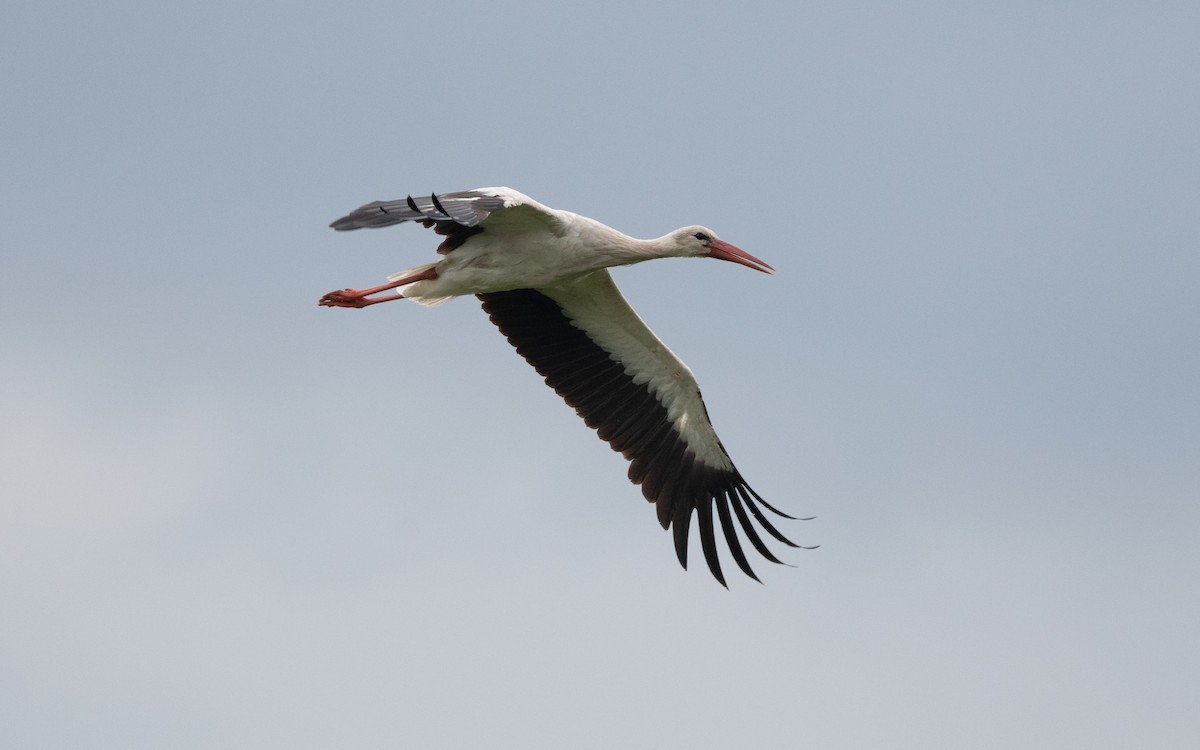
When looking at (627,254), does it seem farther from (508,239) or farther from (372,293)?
(372,293)

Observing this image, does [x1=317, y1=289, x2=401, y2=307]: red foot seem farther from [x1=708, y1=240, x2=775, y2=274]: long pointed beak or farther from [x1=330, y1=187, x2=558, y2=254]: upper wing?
Result: [x1=708, y1=240, x2=775, y2=274]: long pointed beak

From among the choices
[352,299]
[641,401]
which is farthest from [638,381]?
[352,299]

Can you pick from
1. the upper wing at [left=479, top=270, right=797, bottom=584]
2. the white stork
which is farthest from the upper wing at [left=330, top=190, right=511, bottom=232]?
the upper wing at [left=479, top=270, right=797, bottom=584]

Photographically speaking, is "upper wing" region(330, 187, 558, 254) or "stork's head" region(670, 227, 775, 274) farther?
"stork's head" region(670, 227, 775, 274)

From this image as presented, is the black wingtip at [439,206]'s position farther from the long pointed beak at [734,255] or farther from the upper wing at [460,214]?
the long pointed beak at [734,255]

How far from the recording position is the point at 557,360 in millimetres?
15609

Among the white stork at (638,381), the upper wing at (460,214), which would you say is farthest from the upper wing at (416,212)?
the white stork at (638,381)

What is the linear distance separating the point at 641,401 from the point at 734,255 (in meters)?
1.91

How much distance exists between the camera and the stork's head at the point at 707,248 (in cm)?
1455

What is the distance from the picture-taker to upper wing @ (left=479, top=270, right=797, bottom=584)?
50.7 ft

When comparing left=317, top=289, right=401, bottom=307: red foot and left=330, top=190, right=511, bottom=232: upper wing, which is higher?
left=317, top=289, right=401, bottom=307: red foot

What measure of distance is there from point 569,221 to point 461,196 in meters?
1.40

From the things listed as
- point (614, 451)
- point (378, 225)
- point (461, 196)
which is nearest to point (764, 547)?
point (614, 451)

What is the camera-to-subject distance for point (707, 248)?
48.1ft
